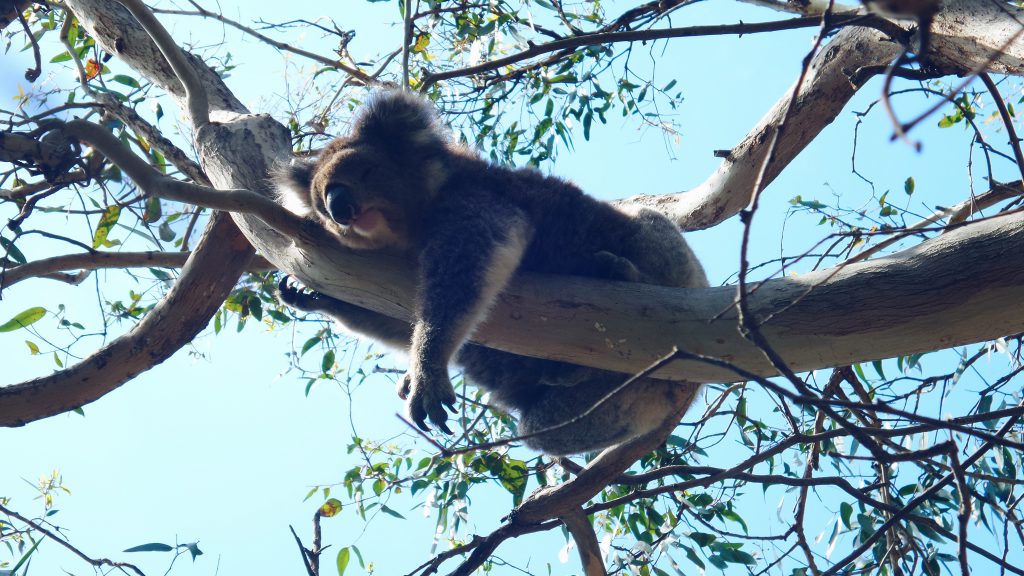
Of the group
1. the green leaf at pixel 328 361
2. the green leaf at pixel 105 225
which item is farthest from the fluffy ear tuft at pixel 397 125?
the green leaf at pixel 328 361

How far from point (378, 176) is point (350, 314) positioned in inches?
23.7

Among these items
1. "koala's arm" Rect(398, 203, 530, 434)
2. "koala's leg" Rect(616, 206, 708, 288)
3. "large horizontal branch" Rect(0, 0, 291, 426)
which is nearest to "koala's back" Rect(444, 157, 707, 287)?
"koala's leg" Rect(616, 206, 708, 288)

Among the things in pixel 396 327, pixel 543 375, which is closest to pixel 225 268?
pixel 396 327

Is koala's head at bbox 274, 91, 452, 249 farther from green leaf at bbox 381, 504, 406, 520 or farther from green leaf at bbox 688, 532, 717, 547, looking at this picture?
green leaf at bbox 688, 532, 717, 547

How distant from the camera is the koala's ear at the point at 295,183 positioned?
318cm

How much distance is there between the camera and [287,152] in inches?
125

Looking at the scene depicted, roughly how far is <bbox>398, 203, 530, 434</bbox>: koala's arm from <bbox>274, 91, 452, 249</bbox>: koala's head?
376 mm

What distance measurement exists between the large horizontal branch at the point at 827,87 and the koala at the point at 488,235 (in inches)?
27.4

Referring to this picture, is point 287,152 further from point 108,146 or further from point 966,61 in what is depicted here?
point 966,61

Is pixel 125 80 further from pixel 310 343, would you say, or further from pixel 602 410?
pixel 602 410

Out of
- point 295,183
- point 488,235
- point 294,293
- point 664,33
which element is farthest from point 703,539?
point 295,183

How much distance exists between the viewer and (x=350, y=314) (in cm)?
334

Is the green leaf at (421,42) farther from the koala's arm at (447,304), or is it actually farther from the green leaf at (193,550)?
the green leaf at (193,550)

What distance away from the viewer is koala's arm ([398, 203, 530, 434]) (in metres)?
2.67
